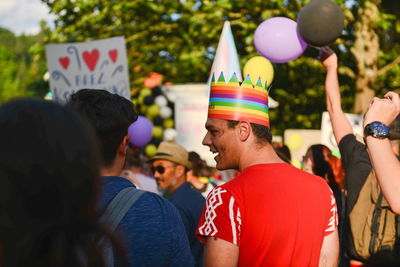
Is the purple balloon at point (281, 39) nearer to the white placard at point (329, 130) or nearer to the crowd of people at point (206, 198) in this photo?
the crowd of people at point (206, 198)

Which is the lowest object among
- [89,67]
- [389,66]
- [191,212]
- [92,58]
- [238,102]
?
[191,212]

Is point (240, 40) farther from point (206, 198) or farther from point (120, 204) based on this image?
point (120, 204)

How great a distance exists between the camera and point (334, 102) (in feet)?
10.3

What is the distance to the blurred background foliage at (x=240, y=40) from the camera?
362 inches

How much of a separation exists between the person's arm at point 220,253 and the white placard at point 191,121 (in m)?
5.28

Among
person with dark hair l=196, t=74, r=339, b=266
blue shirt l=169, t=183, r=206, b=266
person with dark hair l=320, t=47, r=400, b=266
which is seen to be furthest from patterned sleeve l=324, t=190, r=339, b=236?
blue shirt l=169, t=183, r=206, b=266

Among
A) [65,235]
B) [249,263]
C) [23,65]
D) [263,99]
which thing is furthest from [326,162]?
[23,65]

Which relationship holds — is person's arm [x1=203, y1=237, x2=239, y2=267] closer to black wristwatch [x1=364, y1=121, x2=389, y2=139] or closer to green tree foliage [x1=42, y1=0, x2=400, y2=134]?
black wristwatch [x1=364, y1=121, x2=389, y2=139]

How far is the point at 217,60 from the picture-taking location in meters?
6.62

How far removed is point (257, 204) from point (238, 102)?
586mm

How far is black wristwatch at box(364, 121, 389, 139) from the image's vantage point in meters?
2.05

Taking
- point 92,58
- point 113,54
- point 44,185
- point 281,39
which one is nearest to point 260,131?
point 44,185

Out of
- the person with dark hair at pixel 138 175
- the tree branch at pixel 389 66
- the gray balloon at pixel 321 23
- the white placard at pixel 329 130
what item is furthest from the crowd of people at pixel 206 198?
the tree branch at pixel 389 66

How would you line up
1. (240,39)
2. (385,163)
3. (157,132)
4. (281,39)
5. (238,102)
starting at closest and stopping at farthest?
(385,163) < (238,102) < (281,39) < (157,132) < (240,39)
